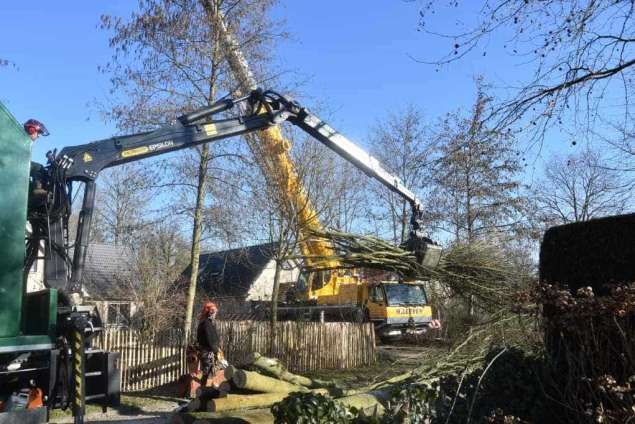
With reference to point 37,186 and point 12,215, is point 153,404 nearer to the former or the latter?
point 37,186

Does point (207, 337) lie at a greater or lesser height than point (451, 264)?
lesser

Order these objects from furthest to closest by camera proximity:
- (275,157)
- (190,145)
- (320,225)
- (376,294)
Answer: (376,294), (320,225), (275,157), (190,145)

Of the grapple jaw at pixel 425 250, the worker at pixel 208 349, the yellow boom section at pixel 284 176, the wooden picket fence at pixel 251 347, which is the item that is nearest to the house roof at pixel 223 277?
the wooden picket fence at pixel 251 347

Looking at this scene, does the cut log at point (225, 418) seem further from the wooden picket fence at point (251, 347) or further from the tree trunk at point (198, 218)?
the tree trunk at point (198, 218)

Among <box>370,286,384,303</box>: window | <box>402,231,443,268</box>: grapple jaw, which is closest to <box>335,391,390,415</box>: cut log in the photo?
<box>402,231,443,268</box>: grapple jaw

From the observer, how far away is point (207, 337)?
Answer: 9812mm

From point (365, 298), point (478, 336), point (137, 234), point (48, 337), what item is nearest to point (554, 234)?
point (478, 336)

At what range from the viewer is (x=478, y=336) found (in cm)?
893

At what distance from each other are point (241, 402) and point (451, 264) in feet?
17.1

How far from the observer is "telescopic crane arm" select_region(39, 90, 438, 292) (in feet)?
22.7

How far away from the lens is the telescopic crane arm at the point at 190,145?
22.7ft

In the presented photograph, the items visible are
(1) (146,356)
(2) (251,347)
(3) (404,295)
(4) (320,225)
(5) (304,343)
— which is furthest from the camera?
(3) (404,295)

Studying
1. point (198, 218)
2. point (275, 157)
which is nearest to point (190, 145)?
Result: point (198, 218)

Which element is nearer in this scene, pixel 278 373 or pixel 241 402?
pixel 241 402
